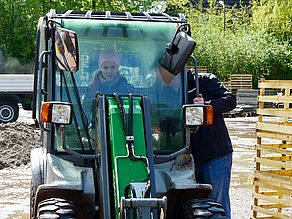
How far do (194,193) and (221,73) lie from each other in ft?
114

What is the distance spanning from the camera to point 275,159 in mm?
7762

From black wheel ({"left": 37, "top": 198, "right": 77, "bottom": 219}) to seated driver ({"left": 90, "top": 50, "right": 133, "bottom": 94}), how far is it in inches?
43.3

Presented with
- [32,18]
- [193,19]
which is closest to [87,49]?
[32,18]

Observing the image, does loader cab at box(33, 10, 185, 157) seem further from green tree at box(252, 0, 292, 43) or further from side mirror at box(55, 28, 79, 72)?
green tree at box(252, 0, 292, 43)

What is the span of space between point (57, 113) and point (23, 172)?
317 inches

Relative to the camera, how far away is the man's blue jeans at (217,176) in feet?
20.2

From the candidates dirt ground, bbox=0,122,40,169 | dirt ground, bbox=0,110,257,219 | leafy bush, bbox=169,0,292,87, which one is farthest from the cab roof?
leafy bush, bbox=169,0,292,87

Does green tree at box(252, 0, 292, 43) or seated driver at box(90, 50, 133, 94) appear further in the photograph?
green tree at box(252, 0, 292, 43)

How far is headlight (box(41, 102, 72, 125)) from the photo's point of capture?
504cm

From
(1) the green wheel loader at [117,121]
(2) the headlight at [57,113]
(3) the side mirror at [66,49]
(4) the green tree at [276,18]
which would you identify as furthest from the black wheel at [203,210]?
(4) the green tree at [276,18]

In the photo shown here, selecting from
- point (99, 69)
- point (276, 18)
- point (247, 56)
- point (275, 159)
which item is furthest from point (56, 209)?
point (247, 56)

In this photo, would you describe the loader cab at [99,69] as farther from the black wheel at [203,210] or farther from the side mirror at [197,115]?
the black wheel at [203,210]

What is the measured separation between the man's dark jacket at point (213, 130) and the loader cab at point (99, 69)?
44 centimetres

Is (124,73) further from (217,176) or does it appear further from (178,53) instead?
(217,176)
